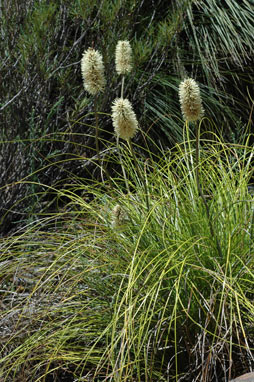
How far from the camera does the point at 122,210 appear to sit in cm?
269

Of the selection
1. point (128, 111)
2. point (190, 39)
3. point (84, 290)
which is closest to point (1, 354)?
point (84, 290)

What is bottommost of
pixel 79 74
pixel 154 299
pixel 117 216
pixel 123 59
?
pixel 154 299

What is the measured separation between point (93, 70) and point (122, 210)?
0.54 meters

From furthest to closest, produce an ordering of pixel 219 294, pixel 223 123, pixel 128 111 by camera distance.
A: pixel 223 123 → pixel 219 294 → pixel 128 111

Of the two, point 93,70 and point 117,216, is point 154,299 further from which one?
point 93,70

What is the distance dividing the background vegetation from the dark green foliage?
1 cm

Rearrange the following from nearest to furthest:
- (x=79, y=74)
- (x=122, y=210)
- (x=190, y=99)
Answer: (x=190, y=99) → (x=122, y=210) → (x=79, y=74)

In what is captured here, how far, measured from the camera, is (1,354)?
289 cm

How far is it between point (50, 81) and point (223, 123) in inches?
55.6

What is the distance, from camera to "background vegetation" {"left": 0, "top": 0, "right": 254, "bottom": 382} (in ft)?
8.45

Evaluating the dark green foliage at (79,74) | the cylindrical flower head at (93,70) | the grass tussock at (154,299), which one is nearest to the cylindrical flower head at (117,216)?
the grass tussock at (154,299)

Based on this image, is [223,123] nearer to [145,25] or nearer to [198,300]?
[145,25]

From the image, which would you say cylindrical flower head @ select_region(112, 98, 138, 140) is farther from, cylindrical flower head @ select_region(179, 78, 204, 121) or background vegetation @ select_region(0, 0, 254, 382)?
background vegetation @ select_region(0, 0, 254, 382)

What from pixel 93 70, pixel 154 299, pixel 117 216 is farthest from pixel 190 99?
pixel 154 299
